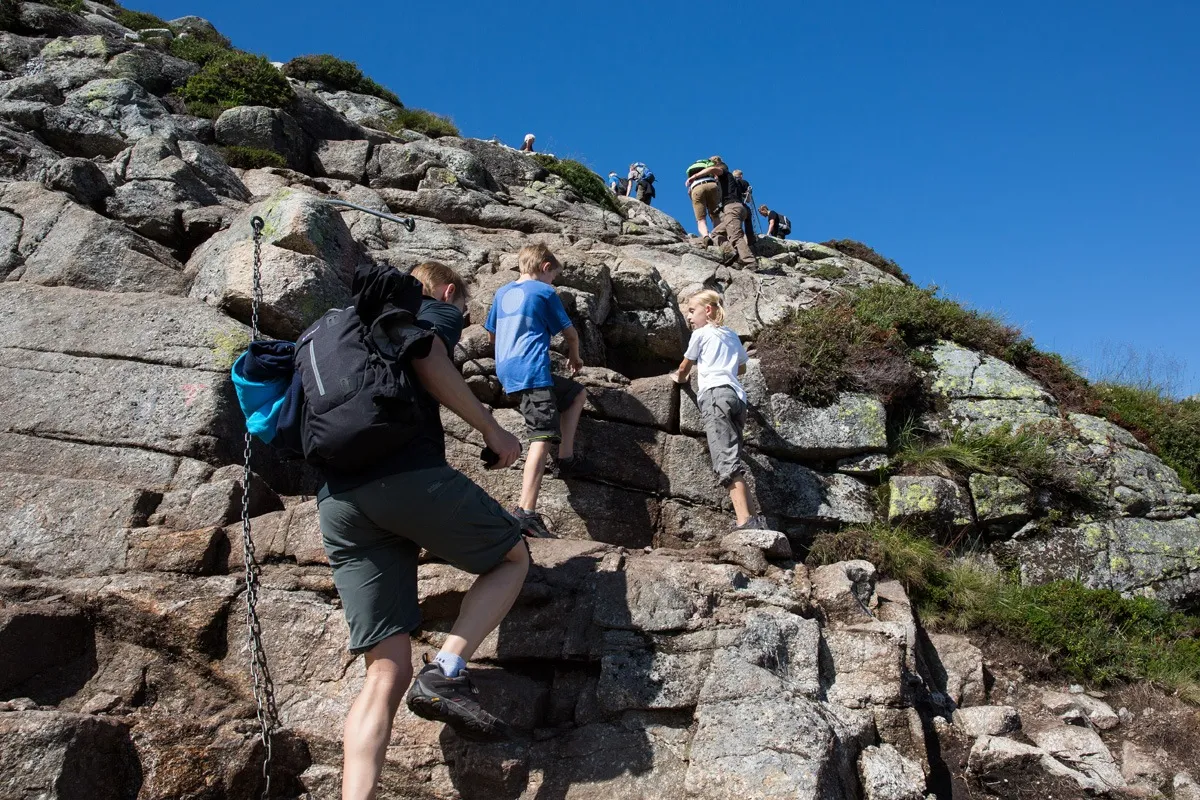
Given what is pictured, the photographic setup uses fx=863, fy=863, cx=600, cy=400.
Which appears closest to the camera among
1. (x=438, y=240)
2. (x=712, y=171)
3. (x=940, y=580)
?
(x=940, y=580)

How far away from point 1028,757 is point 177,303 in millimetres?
7866

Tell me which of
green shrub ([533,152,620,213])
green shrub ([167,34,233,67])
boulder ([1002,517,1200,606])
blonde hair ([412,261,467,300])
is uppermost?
green shrub ([167,34,233,67])

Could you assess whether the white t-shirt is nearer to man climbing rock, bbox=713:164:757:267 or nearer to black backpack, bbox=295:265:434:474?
black backpack, bbox=295:265:434:474

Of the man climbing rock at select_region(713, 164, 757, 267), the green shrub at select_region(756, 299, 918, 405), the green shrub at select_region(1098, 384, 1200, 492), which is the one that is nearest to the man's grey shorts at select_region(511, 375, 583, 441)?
the green shrub at select_region(756, 299, 918, 405)

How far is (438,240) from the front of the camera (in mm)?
11891

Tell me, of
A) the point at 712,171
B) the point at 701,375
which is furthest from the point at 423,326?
the point at 712,171

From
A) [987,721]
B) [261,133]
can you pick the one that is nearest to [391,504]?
[987,721]

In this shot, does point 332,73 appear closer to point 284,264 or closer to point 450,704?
point 284,264

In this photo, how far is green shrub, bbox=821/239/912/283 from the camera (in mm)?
21688

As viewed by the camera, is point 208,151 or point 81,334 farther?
point 208,151

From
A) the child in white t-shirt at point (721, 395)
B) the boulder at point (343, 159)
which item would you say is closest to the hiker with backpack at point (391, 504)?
the child in white t-shirt at point (721, 395)

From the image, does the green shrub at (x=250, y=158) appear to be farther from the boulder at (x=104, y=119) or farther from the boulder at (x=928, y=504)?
the boulder at (x=928, y=504)

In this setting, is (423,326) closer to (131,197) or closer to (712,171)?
(131,197)

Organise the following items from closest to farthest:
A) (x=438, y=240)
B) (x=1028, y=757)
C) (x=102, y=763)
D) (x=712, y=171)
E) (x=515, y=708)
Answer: (x=102, y=763) → (x=515, y=708) → (x=1028, y=757) → (x=438, y=240) → (x=712, y=171)
